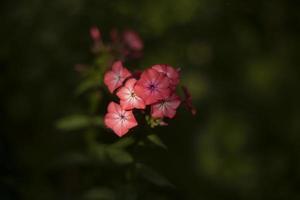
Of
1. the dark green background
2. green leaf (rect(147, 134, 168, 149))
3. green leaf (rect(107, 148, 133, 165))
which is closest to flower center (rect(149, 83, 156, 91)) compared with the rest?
green leaf (rect(147, 134, 168, 149))

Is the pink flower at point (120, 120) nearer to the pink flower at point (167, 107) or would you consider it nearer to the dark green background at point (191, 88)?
the pink flower at point (167, 107)

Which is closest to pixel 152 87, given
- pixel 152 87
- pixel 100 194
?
pixel 152 87

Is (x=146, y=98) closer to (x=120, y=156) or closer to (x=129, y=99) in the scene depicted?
(x=129, y=99)

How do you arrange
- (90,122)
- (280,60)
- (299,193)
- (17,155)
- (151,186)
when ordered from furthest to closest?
(280,60)
(17,155)
(299,193)
(151,186)
(90,122)

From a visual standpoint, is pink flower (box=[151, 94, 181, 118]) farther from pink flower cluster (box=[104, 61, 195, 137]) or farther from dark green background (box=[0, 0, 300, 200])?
dark green background (box=[0, 0, 300, 200])

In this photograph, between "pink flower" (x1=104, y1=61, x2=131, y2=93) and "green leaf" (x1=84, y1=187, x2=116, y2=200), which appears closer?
"pink flower" (x1=104, y1=61, x2=131, y2=93)

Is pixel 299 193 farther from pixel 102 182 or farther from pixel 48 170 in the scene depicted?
pixel 48 170

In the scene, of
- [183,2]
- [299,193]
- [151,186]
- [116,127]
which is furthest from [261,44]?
[116,127]
